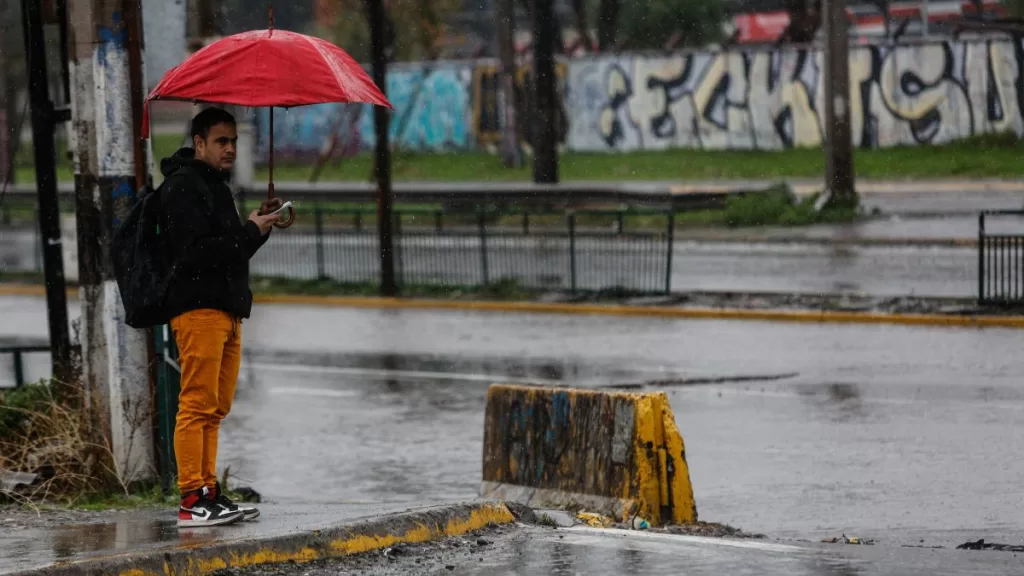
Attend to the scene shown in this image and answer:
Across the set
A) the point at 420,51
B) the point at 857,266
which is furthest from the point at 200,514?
the point at 420,51

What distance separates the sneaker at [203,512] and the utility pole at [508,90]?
3483 centimetres

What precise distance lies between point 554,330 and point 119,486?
9012 millimetres

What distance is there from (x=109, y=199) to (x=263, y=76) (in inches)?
77.3

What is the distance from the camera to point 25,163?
53906mm

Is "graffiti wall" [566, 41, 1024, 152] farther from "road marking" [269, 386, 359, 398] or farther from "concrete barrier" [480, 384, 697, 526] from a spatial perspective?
"concrete barrier" [480, 384, 697, 526]

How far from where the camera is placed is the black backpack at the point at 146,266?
7.26 metres

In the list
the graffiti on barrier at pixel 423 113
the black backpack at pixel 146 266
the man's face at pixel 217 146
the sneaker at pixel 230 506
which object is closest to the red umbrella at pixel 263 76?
the man's face at pixel 217 146

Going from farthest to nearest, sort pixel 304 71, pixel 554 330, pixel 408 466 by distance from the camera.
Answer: pixel 554 330
pixel 408 466
pixel 304 71

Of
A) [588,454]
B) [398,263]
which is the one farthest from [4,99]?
[588,454]

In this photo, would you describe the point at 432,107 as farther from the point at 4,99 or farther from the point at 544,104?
the point at 544,104

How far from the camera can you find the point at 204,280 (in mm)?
7246

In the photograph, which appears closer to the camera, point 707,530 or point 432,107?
point 707,530

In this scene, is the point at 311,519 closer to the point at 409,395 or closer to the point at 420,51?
the point at 409,395

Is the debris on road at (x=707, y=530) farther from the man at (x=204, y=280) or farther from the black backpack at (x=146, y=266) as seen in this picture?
the black backpack at (x=146, y=266)
